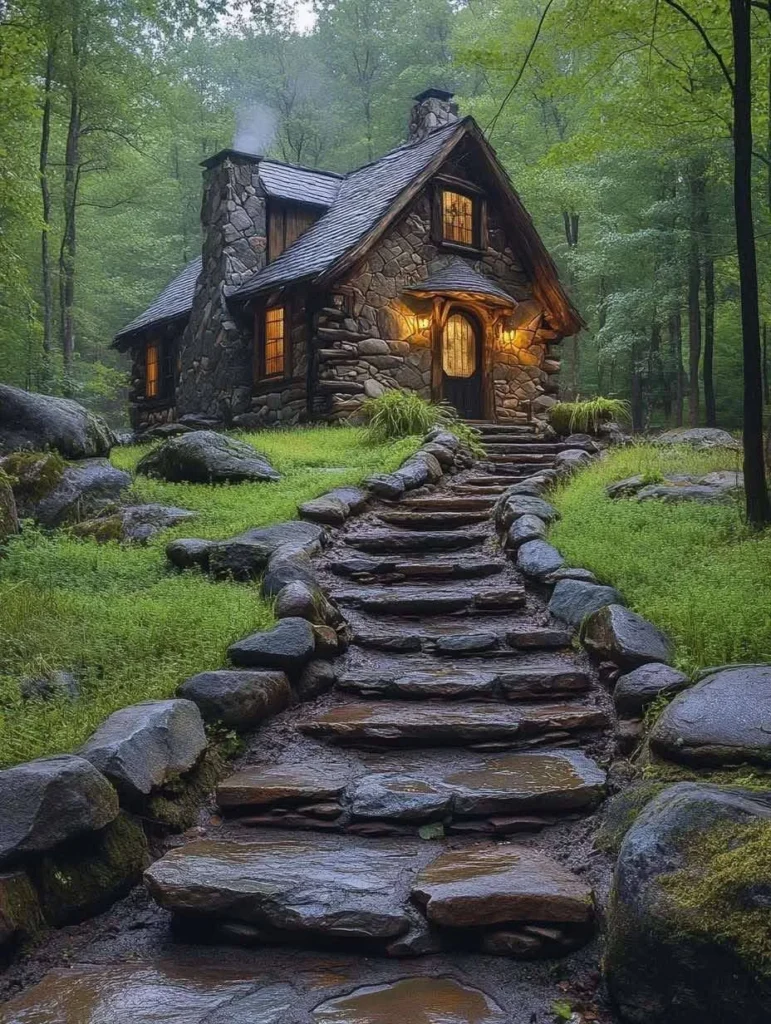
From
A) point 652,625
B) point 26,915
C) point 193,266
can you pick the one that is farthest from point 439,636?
point 193,266

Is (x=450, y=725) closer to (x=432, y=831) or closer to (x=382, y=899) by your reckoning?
(x=432, y=831)

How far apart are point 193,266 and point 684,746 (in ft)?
73.4

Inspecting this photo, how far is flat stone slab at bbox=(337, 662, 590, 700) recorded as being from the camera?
179 inches

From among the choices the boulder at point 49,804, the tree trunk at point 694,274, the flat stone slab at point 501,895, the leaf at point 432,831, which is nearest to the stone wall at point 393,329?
the tree trunk at point 694,274

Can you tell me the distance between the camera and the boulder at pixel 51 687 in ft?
13.9

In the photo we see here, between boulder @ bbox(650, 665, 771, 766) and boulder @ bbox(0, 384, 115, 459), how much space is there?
7381mm

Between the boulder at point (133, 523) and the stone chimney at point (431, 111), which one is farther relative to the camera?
the stone chimney at point (431, 111)

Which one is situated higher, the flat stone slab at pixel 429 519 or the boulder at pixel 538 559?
the flat stone slab at pixel 429 519

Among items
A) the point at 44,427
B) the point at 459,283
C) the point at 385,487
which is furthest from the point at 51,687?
the point at 459,283

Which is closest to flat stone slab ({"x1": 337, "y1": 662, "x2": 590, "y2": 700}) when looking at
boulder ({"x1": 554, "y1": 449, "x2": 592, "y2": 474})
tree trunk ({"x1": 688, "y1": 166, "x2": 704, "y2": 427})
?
boulder ({"x1": 554, "y1": 449, "x2": 592, "y2": 474})

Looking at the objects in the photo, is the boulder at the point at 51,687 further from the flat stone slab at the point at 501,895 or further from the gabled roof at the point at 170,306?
the gabled roof at the point at 170,306

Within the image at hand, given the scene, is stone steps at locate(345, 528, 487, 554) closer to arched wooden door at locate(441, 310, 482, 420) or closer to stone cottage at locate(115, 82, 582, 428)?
stone cottage at locate(115, 82, 582, 428)

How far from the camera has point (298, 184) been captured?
18703 mm

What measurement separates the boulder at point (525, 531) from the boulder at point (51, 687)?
3601mm
